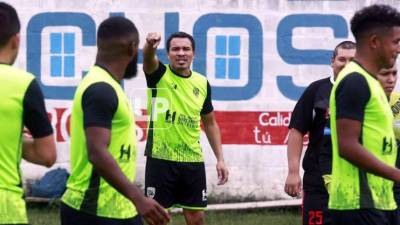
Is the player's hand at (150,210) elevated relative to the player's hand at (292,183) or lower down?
elevated

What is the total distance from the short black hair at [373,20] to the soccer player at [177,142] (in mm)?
3538

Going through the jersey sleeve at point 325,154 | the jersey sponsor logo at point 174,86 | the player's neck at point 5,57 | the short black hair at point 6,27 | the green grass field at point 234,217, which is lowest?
the green grass field at point 234,217

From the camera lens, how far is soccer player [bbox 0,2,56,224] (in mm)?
5059

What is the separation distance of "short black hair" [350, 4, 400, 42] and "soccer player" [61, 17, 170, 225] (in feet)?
4.12

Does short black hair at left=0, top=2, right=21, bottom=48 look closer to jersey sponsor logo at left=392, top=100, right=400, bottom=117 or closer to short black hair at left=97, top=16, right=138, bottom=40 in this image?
short black hair at left=97, top=16, right=138, bottom=40

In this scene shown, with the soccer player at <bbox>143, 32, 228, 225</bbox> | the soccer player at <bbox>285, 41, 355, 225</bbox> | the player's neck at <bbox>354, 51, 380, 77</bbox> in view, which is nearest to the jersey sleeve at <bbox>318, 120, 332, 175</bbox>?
the soccer player at <bbox>285, 41, 355, 225</bbox>

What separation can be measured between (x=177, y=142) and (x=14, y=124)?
4144 millimetres

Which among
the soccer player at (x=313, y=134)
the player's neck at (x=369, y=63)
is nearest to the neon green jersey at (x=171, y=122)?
the soccer player at (x=313, y=134)

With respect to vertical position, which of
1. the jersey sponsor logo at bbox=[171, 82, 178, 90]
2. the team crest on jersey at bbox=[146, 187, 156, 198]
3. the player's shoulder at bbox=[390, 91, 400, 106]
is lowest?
the team crest on jersey at bbox=[146, 187, 156, 198]

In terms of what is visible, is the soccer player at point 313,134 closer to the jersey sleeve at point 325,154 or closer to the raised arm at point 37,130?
the jersey sleeve at point 325,154

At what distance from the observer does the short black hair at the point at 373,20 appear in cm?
570

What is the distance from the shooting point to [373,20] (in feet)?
18.7

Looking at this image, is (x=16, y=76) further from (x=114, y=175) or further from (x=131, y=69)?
(x=131, y=69)

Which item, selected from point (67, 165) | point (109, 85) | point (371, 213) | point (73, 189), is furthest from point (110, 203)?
point (67, 165)
